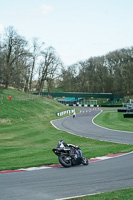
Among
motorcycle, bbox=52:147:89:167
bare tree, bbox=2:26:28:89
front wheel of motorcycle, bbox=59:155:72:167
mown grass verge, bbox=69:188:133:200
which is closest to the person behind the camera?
mown grass verge, bbox=69:188:133:200

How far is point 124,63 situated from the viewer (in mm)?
111250

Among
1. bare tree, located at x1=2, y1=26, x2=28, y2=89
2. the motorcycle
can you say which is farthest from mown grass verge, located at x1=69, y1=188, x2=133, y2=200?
bare tree, located at x1=2, y1=26, x2=28, y2=89

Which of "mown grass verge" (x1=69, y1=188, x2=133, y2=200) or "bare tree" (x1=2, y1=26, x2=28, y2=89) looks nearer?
"mown grass verge" (x1=69, y1=188, x2=133, y2=200)

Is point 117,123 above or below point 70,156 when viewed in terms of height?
below

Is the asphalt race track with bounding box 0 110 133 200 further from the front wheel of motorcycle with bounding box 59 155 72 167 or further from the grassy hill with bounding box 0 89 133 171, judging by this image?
the grassy hill with bounding box 0 89 133 171

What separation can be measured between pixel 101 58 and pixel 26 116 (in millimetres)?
78314

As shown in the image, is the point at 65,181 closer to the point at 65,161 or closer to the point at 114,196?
the point at 114,196

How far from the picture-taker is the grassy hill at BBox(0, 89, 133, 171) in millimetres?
17250

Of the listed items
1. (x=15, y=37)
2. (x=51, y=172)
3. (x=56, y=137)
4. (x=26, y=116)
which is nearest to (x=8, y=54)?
(x=15, y=37)

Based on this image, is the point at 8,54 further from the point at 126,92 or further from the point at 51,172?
the point at 51,172

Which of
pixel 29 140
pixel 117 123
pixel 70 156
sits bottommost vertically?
pixel 29 140

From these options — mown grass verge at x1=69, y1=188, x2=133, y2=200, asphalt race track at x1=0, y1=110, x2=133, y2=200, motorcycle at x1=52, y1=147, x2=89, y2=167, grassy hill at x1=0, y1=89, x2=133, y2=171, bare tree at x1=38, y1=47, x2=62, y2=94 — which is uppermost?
bare tree at x1=38, y1=47, x2=62, y2=94

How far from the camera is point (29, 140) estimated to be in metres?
29.7

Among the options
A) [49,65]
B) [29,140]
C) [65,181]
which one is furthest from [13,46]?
[65,181]
